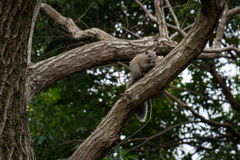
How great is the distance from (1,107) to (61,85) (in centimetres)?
429

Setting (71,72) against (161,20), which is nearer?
(71,72)

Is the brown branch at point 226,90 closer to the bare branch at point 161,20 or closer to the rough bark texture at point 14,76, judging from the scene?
the bare branch at point 161,20

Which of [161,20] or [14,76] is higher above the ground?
[161,20]

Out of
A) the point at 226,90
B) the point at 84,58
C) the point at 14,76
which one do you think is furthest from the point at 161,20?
the point at 226,90

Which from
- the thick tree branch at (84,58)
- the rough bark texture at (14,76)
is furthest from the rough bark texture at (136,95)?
the thick tree branch at (84,58)

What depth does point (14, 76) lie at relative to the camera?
2.15 meters

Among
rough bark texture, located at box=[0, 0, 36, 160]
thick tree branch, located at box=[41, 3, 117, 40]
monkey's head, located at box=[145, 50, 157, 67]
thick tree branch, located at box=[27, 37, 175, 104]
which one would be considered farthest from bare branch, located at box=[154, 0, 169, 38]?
rough bark texture, located at box=[0, 0, 36, 160]

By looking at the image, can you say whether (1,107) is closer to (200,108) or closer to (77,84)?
(77,84)

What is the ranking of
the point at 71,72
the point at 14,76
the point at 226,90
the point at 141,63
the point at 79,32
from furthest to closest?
1. the point at 226,90
2. the point at 79,32
3. the point at 141,63
4. the point at 71,72
5. the point at 14,76

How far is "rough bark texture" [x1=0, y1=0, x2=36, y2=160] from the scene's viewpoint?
1.98 metres

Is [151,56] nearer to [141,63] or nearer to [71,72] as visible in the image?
[141,63]

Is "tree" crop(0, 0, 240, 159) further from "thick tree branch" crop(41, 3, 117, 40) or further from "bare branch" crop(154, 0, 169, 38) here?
"bare branch" crop(154, 0, 169, 38)

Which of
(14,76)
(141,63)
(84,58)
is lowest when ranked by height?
(14,76)

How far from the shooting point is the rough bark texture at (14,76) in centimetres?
198
